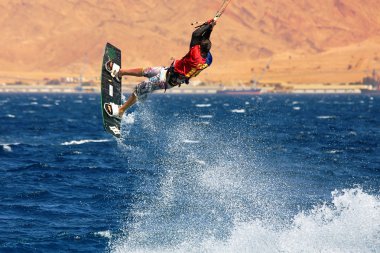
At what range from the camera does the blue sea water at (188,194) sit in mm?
20844

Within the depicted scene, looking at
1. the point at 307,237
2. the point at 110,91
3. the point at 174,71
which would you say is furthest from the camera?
the point at 307,237

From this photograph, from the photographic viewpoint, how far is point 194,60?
1850 centimetres

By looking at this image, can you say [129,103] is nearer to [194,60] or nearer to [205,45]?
[194,60]

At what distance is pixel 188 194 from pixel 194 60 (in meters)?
10.8

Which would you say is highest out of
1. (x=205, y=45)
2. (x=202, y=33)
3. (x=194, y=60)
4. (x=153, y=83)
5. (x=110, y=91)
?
(x=202, y=33)

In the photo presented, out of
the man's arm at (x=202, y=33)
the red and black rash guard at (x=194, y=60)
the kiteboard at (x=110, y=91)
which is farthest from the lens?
the kiteboard at (x=110, y=91)

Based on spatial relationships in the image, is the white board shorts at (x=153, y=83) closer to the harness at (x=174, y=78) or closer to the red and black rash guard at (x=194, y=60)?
the harness at (x=174, y=78)

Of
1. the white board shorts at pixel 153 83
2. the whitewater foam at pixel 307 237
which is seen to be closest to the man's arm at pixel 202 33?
the white board shorts at pixel 153 83

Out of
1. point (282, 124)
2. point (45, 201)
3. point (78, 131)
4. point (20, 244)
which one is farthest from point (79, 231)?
point (282, 124)

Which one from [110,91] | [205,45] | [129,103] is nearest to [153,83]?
[129,103]

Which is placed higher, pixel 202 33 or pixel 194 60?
pixel 202 33

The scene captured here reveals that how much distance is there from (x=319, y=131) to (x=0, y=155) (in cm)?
2891

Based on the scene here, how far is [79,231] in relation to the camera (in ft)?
72.4

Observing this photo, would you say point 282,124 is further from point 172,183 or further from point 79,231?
point 79,231
